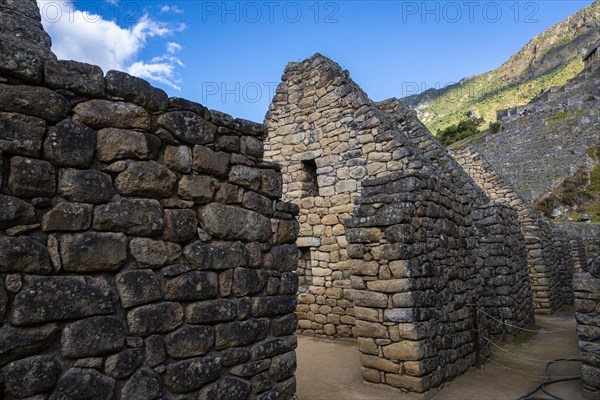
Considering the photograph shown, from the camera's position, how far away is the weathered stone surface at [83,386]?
197 cm

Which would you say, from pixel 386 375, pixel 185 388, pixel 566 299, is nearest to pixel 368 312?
pixel 386 375

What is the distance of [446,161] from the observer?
9.74 metres

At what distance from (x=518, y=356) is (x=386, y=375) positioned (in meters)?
3.57

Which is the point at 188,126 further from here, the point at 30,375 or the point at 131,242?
the point at 30,375

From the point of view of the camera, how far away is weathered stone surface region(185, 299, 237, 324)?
101 inches

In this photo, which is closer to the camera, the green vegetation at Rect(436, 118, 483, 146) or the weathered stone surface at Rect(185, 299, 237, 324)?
the weathered stone surface at Rect(185, 299, 237, 324)

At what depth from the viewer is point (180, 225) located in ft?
8.55

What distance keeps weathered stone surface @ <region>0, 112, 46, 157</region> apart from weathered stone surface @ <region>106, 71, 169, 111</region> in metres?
0.48

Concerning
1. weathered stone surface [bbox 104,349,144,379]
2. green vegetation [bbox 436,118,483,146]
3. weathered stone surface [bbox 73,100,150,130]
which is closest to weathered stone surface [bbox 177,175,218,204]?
weathered stone surface [bbox 73,100,150,130]

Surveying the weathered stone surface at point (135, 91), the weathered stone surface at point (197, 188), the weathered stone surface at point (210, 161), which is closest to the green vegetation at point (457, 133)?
the weathered stone surface at point (210, 161)

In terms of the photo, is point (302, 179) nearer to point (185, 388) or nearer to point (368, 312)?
point (368, 312)

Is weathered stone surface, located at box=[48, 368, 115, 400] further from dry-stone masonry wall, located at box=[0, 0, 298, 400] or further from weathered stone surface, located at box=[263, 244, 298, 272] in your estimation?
weathered stone surface, located at box=[263, 244, 298, 272]

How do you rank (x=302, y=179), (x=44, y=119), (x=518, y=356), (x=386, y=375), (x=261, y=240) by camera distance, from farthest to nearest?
(x=302, y=179), (x=518, y=356), (x=386, y=375), (x=261, y=240), (x=44, y=119)

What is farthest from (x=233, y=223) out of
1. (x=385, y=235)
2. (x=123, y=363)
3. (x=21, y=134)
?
(x=385, y=235)
